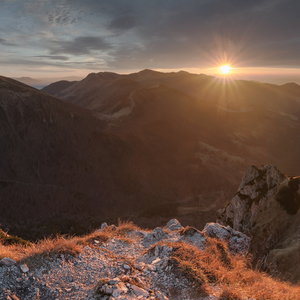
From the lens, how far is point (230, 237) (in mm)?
12594

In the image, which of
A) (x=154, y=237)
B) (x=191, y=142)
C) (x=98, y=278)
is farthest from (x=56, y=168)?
(x=98, y=278)

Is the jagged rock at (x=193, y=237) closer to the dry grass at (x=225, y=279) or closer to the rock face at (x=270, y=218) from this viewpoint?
the dry grass at (x=225, y=279)

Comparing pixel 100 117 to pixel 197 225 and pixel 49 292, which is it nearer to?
pixel 197 225

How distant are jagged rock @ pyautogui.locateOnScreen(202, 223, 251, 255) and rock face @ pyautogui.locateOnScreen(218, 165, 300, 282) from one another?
3.69 feet

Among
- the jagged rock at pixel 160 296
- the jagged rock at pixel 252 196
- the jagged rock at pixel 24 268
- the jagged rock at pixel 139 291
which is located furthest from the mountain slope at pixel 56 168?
the jagged rock at pixel 160 296

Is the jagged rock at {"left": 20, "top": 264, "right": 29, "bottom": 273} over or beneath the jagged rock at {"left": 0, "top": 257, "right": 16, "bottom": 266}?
beneath

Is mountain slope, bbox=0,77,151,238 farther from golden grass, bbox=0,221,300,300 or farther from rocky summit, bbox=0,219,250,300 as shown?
rocky summit, bbox=0,219,250,300

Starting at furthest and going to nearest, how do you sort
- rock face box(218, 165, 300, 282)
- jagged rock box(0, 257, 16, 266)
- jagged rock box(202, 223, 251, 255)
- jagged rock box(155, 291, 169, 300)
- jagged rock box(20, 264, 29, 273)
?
1. jagged rock box(202, 223, 251, 255)
2. rock face box(218, 165, 300, 282)
3. jagged rock box(0, 257, 16, 266)
4. jagged rock box(20, 264, 29, 273)
5. jagged rock box(155, 291, 169, 300)

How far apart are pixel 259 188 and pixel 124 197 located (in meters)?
32.5

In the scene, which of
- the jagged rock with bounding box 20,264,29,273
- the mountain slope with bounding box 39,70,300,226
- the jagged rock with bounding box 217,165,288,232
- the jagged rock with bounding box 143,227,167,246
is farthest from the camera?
the mountain slope with bounding box 39,70,300,226

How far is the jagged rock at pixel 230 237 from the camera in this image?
11.7 meters

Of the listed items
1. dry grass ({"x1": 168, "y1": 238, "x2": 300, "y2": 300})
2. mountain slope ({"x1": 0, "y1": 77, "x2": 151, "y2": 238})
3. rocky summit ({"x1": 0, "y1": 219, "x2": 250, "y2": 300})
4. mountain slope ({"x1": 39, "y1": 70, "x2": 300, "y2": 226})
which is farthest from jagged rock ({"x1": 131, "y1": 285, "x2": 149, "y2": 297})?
mountain slope ({"x1": 39, "y1": 70, "x2": 300, "y2": 226})

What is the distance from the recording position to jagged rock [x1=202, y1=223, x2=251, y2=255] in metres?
11.7

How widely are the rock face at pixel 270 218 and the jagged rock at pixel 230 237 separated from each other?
1126mm
